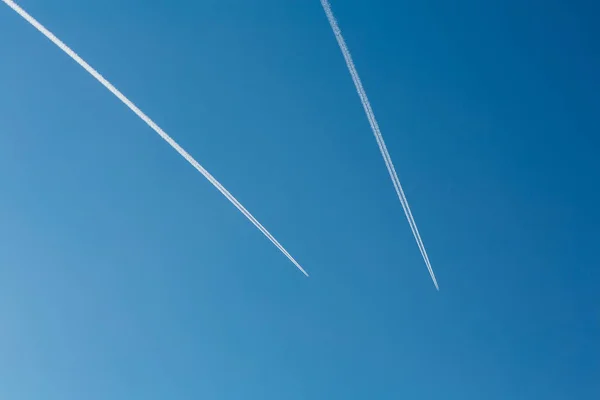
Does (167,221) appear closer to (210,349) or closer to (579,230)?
(210,349)

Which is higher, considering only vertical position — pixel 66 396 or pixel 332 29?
pixel 332 29

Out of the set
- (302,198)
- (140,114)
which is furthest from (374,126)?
(140,114)

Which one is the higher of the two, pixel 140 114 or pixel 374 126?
pixel 374 126

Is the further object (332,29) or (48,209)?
(48,209)

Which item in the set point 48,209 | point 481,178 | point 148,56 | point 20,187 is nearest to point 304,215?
point 481,178

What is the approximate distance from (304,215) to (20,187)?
2655mm

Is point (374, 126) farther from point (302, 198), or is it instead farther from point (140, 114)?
point (140, 114)

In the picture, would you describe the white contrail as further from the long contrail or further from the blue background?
the long contrail

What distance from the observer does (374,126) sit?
12.8 ft

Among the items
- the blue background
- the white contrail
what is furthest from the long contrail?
the white contrail

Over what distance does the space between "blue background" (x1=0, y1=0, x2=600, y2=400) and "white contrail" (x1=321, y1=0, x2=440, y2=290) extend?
57 mm

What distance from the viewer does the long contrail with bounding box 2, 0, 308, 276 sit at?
3.83 m

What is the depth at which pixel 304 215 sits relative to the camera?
4129 millimetres

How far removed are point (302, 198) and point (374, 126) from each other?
909 mm
